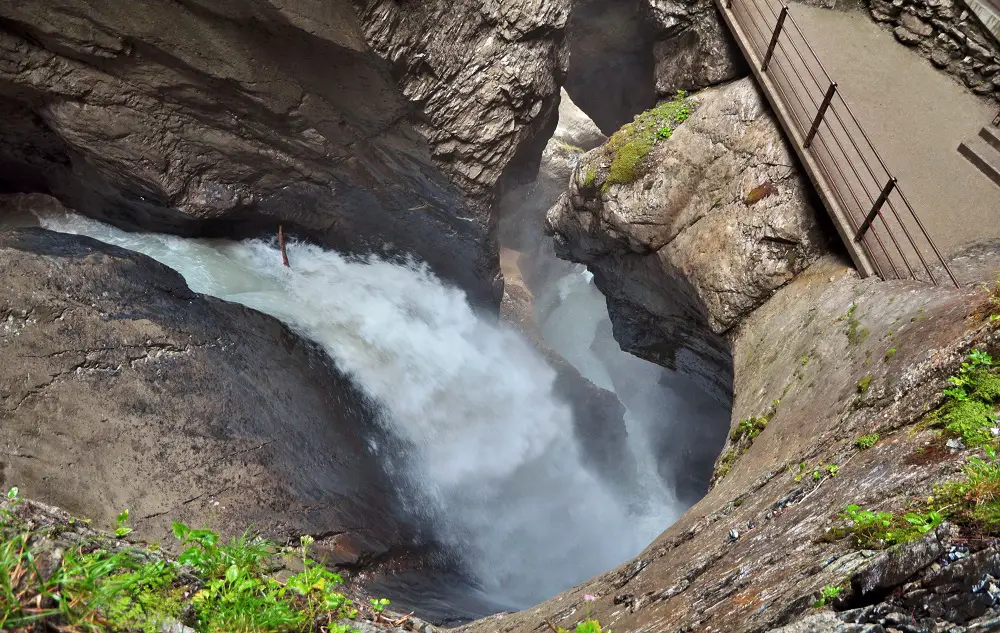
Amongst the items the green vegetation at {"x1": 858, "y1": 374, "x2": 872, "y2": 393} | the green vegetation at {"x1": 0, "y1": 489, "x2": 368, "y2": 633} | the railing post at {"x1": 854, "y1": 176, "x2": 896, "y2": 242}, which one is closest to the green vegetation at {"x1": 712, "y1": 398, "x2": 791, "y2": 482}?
the green vegetation at {"x1": 858, "y1": 374, "x2": 872, "y2": 393}

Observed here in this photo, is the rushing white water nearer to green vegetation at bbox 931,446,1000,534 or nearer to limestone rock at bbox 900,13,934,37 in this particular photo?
green vegetation at bbox 931,446,1000,534

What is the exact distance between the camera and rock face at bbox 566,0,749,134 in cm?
969

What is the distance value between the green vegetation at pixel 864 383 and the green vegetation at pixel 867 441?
0.83 metres

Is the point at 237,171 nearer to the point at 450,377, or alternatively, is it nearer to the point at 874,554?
the point at 450,377

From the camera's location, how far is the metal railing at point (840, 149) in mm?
6328

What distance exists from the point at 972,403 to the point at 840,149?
477cm

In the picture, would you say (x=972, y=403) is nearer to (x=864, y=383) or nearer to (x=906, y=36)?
(x=864, y=383)

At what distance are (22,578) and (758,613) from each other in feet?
11.1

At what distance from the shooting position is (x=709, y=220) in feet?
28.3

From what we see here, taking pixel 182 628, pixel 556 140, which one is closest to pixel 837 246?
pixel 182 628

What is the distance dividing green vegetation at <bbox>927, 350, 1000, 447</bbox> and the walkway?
2263mm

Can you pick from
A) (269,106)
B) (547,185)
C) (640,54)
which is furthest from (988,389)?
(547,185)

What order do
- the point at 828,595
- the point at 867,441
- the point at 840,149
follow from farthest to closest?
the point at 840,149 < the point at 867,441 < the point at 828,595

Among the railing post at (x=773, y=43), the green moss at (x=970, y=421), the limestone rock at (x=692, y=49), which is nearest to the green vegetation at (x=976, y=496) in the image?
the green moss at (x=970, y=421)
